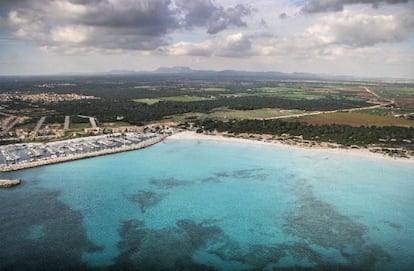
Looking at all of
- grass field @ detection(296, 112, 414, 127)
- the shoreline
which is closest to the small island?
the shoreline

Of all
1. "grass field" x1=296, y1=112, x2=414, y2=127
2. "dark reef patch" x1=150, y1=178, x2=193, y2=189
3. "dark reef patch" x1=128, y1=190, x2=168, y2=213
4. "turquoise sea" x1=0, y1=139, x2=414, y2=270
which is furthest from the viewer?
"grass field" x1=296, y1=112, x2=414, y2=127

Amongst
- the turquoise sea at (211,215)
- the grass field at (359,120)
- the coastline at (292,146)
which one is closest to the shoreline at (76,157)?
the turquoise sea at (211,215)

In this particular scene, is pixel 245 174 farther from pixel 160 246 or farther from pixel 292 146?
pixel 160 246

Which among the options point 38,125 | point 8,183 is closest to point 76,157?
point 8,183

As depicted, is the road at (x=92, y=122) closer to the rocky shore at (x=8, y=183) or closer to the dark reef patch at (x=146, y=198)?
the rocky shore at (x=8, y=183)

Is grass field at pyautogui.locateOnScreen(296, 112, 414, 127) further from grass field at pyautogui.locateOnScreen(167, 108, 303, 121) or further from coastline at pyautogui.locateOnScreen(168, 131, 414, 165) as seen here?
coastline at pyautogui.locateOnScreen(168, 131, 414, 165)

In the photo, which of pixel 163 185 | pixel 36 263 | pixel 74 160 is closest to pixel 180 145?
pixel 74 160
